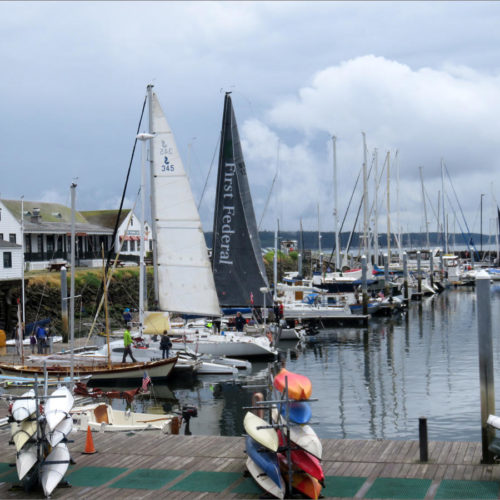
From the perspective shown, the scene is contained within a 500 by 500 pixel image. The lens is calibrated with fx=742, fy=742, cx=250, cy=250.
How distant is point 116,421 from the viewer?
21.5 metres

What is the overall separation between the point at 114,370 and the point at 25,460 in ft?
54.0

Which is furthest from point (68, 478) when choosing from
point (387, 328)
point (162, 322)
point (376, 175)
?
Answer: point (376, 175)

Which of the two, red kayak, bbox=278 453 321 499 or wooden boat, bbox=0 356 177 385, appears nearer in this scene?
red kayak, bbox=278 453 321 499

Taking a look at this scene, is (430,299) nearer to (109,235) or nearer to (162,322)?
(109,235)

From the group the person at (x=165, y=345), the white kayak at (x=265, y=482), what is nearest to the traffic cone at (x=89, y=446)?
the white kayak at (x=265, y=482)

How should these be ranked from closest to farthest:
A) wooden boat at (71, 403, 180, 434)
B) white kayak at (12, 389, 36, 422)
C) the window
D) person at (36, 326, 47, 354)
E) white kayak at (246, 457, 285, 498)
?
white kayak at (246, 457, 285, 498) < white kayak at (12, 389, 36, 422) < wooden boat at (71, 403, 180, 434) < person at (36, 326, 47, 354) < the window

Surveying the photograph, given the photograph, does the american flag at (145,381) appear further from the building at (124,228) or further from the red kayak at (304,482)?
the building at (124,228)

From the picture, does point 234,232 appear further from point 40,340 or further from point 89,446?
point 89,446

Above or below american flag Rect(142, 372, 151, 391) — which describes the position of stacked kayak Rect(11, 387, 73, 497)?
above

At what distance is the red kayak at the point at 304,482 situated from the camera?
1394cm

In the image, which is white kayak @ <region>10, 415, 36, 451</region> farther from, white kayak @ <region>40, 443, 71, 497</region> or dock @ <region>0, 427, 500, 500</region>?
dock @ <region>0, 427, 500, 500</region>

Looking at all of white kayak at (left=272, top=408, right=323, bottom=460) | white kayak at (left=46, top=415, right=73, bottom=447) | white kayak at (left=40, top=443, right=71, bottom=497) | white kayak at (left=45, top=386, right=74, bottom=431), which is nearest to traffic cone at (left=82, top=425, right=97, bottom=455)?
white kayak at (left=45, top=386, right=74, bottom=431)

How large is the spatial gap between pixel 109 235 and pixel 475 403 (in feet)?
170

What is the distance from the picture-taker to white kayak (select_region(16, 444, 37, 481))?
14.6m
